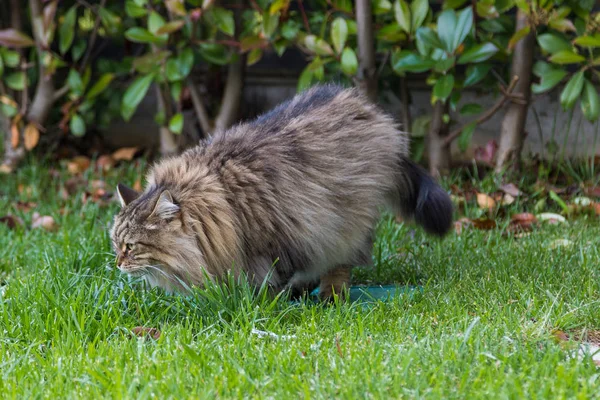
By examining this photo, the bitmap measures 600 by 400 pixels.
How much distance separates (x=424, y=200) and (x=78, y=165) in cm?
330

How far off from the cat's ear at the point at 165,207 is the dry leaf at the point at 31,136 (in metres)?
2.98

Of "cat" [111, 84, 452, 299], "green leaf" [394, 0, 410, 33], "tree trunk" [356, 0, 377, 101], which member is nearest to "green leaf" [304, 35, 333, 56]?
"tree trunk" [356, 0, 377, 101]

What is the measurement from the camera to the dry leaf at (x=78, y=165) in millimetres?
5746

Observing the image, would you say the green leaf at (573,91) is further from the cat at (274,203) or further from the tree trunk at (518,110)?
the cat at (274,203)

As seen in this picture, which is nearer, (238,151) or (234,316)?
(234,316)

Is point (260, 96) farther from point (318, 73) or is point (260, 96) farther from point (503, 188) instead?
point (503, 188)

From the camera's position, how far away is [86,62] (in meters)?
5.79

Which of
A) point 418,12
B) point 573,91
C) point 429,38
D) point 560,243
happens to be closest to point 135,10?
point 418,12

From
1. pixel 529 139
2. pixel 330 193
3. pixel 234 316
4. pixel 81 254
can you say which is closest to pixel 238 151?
pixel 330 193

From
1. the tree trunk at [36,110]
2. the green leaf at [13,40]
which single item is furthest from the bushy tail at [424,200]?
the tree trunk at [36,110]

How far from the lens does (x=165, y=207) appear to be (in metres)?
2.88

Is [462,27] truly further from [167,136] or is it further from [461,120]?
[167,136]

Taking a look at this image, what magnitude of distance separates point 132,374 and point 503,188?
2.91 metres

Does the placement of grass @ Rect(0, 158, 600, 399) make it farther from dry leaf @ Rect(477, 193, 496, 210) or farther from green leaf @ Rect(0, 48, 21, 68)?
green leaf @ Rect(0, 48, 21, 68)
